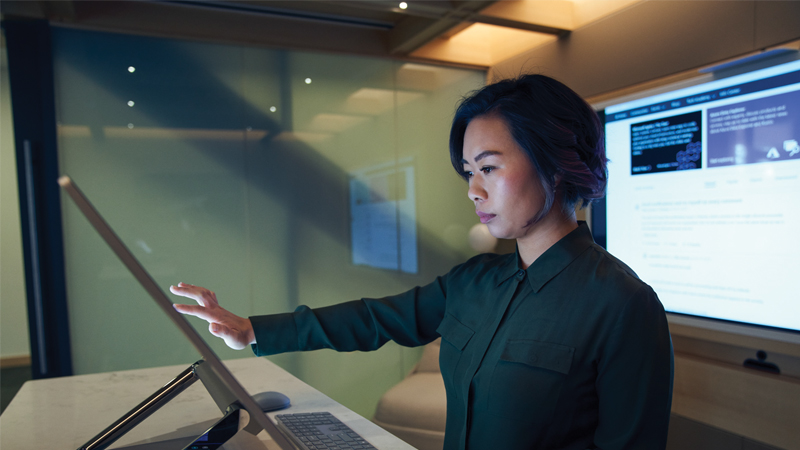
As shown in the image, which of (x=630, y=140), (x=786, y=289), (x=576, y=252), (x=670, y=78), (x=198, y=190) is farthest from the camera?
(x=198, y=190)

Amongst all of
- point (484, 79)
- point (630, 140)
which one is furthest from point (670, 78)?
point (484, 79)

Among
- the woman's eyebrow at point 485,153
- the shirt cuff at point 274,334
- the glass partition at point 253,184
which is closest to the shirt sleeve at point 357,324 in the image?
the shirt cuff at point 274,334

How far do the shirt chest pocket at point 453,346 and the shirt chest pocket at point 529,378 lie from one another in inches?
A: 5.0

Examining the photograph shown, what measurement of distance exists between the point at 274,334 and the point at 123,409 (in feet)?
1.71

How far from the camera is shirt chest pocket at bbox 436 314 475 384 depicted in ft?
4.06

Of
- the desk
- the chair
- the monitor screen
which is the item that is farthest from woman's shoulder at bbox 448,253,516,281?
the chair

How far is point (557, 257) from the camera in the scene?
1.16m

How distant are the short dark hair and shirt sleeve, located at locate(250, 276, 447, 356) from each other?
445mm

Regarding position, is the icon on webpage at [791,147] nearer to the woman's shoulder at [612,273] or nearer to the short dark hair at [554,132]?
the short dark hair at [554,132]

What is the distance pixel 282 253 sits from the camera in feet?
11.0

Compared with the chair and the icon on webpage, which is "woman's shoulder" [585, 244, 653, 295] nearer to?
the icon on webpage

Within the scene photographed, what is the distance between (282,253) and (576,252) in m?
2.49

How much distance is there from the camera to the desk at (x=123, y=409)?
3.81ft

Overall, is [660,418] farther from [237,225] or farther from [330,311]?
[237,225]
